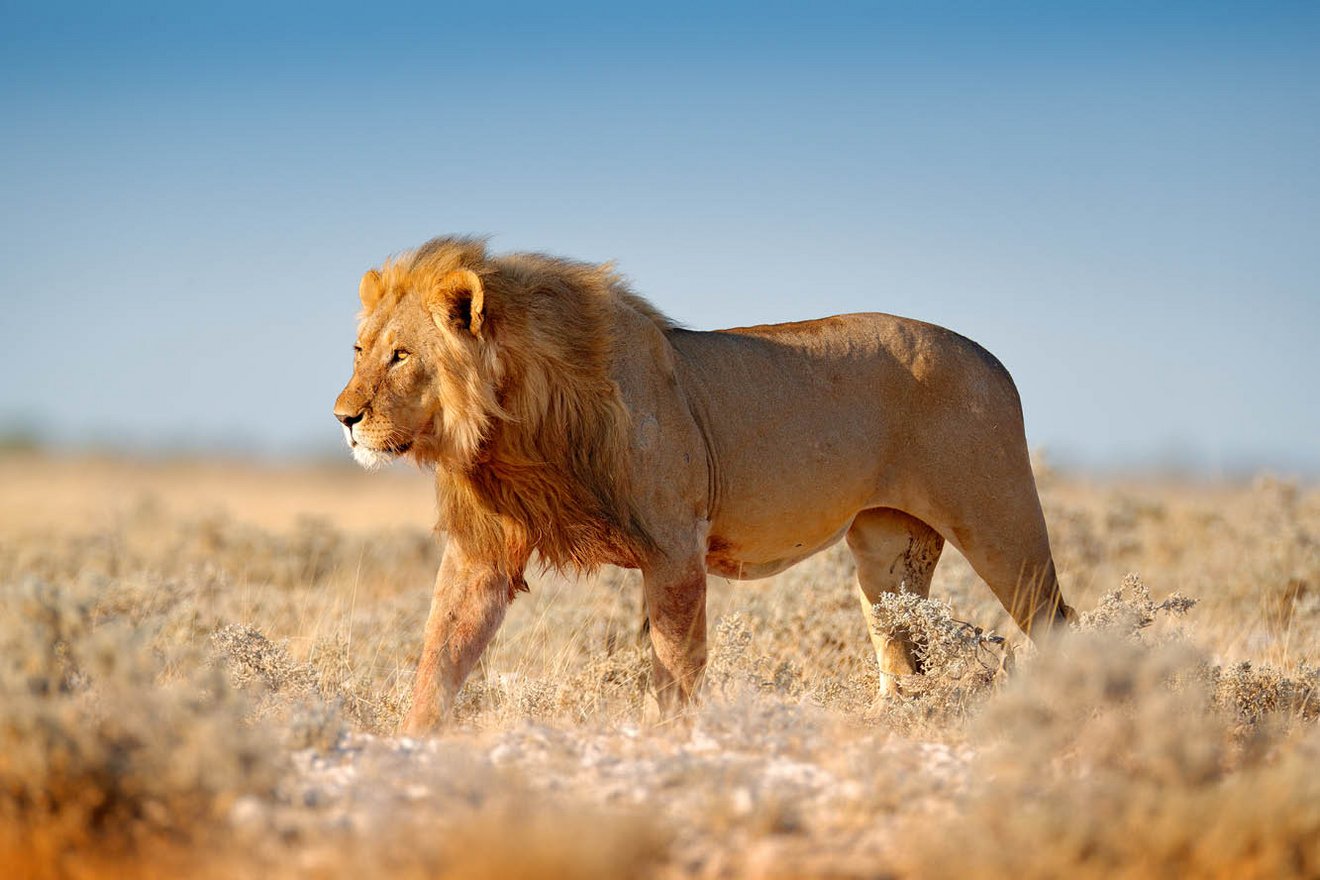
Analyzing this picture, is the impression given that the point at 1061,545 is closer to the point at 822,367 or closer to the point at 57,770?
the point at 822,367

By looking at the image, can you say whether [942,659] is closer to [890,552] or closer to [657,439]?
[890,552]

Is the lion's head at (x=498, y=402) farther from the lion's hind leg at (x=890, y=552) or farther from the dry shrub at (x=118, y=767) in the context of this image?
the lion's hind leg at (x=890, y=552)

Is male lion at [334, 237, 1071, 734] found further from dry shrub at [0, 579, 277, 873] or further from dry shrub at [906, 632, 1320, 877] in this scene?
dry shrub at [906, 632, 1320, 877]

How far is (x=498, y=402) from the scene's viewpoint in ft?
19.6

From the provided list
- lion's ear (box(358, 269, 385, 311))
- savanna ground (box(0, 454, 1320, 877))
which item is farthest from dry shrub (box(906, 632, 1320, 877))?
lion's ear (box(358, 269, 385, 311))

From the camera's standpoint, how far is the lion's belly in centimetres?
684

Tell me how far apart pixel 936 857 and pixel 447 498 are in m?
3.19

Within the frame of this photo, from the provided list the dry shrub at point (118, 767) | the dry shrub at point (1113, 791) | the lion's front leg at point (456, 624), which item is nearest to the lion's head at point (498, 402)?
the lion's front leg at point (456, 624)

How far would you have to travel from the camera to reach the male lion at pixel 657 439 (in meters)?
5.93

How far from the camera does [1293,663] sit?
864 cm

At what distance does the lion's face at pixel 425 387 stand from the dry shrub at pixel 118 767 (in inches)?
63.5

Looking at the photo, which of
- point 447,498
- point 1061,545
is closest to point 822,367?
point 447,498

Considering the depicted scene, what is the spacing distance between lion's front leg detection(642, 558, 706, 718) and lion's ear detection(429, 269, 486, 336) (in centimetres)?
136

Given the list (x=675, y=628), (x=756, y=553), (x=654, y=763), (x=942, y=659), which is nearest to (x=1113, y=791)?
(x=654, y=763)
